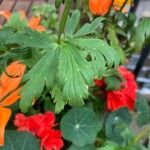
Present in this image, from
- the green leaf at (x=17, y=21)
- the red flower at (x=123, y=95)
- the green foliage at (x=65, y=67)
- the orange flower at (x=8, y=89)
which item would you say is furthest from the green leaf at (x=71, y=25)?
the red flower at (x=123, y=95)

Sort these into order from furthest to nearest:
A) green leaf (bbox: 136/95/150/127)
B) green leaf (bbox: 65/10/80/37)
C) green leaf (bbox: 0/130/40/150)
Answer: green leaf (bbox: 136/95/150/127), green leaf (bbox: 0/130/40/150), green leaf (bbox: 65/10/80/37)

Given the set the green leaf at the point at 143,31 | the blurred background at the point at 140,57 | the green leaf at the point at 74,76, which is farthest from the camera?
the blurred background at the point at 140,57

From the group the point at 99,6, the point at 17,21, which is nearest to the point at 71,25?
the point at 99,6

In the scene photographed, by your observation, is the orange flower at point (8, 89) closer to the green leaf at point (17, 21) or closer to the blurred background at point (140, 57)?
the green leaf at point (17, 21)

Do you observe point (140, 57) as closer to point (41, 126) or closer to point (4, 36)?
point (41, 126)

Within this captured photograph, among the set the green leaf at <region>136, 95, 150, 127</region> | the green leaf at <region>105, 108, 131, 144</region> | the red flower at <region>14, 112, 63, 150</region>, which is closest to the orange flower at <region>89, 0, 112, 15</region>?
the red flower at <region>14, 112, 63, 150</region>

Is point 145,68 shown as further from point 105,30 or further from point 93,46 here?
point 93,46

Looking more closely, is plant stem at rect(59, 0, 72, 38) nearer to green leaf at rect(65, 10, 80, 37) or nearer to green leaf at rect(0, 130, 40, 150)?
green leaf at rect(65, 10, 80, 37)
